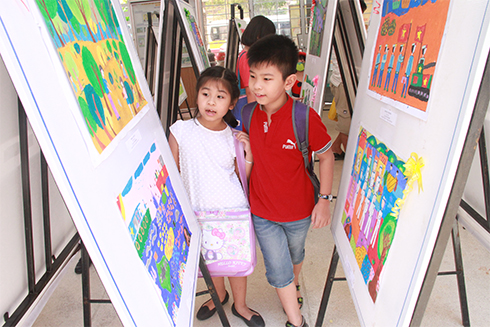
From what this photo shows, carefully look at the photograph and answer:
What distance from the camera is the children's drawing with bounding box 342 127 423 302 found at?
0.77 m

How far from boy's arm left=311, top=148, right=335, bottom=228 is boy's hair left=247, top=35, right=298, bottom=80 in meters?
0.35

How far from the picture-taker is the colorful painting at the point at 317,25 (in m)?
2.18

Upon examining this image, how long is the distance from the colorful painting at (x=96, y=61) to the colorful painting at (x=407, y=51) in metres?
0.63

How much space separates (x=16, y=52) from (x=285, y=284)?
136cm

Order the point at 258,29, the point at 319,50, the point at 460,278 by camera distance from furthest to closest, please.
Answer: the point at 258,29 < the point at 319,50 < the point at 460,278

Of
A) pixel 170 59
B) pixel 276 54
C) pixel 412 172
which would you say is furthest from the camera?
pixel 170 59

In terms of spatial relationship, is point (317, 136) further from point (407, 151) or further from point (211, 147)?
point (407, 151)

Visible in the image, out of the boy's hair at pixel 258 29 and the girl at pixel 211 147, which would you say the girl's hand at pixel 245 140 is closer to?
the girl at pixel 211 147

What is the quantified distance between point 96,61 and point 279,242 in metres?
1.06

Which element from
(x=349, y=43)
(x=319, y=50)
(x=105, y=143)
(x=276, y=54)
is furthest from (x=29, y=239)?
(x=349, y=43)

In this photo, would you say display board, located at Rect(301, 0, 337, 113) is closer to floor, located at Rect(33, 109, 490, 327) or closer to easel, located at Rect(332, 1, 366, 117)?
easel, located at Rect(332, 1, 366, 117)

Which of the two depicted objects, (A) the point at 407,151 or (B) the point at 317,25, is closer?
(A) the point at 407,151

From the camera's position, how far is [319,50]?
7.31 ft

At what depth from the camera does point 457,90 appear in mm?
588
